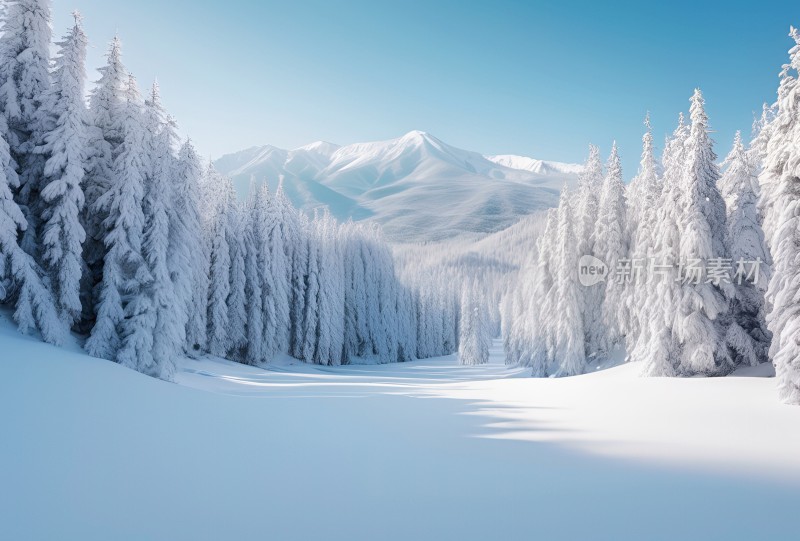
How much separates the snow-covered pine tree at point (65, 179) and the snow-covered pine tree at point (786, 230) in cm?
2578

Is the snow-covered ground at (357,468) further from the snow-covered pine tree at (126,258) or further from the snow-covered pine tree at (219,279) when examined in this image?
the snow-covered pine tree at (219,279)

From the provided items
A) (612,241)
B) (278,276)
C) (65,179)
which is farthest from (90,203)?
(612,241)

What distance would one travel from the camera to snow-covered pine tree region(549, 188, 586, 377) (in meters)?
35.7

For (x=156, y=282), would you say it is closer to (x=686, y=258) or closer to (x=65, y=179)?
(x=65, y=179)

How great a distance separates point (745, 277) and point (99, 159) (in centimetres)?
3217

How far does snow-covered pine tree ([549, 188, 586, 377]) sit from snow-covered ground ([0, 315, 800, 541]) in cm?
2204

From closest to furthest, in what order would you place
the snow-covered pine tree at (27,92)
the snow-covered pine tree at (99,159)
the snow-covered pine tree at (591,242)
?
the snow-covered pine tree at (27,92) < the snow-covered pine tree at (99,159) < the snow-covered pine tree at (591,242)

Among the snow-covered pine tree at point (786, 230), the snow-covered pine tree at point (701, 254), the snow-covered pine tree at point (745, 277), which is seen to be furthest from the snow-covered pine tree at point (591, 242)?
the snow-covered pine tree at point (786, 230)

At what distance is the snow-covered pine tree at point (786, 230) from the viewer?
14.1 metres

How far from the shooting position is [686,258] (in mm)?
23281

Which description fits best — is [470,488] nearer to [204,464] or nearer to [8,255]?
[204,464]

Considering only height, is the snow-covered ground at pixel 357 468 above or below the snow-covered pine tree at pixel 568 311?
below

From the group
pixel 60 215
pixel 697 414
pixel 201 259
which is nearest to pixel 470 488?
pixel 697 414

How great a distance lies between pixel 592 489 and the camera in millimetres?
6887
